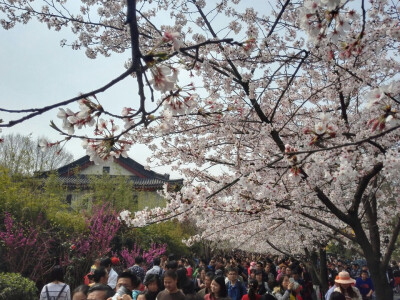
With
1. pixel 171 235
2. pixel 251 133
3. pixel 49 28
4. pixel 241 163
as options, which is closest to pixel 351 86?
pixel 251 133

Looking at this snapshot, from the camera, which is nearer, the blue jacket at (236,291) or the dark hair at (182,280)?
the dark hair at (182,280)

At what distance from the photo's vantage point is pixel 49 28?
18.4ft

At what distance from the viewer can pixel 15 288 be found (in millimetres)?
7113

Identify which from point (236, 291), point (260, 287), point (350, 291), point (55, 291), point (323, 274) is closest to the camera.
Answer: point (55, 291)

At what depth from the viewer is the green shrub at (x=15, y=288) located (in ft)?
22.8

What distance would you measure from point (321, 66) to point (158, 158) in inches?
144

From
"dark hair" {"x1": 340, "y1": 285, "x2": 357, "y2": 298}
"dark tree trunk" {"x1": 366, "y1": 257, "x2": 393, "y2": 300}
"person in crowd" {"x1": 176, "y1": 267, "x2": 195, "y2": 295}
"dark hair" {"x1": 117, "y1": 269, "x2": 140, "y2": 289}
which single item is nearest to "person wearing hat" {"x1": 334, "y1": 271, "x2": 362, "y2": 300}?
"dark hair" {"x1": 340, "y1": 285, "x2": 357, "y2": 298}

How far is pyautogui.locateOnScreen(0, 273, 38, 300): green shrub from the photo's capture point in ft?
22.8

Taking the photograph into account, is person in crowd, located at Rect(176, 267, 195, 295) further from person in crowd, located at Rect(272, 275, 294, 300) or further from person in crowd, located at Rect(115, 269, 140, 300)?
person in crowd, located at Rect(272, 275, 294, 300)

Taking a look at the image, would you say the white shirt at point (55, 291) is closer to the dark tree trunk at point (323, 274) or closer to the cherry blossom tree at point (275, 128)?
the cherry blossom tree at point (275, 128)

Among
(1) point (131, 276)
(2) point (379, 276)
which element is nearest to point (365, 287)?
(2) point (379, 276)

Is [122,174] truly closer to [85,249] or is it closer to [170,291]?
[85,249]

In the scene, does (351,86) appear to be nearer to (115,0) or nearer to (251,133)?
(251,133)

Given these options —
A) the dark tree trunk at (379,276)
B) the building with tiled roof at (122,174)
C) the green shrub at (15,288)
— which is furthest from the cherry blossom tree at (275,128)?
the building with tiled roof at (122,174)
